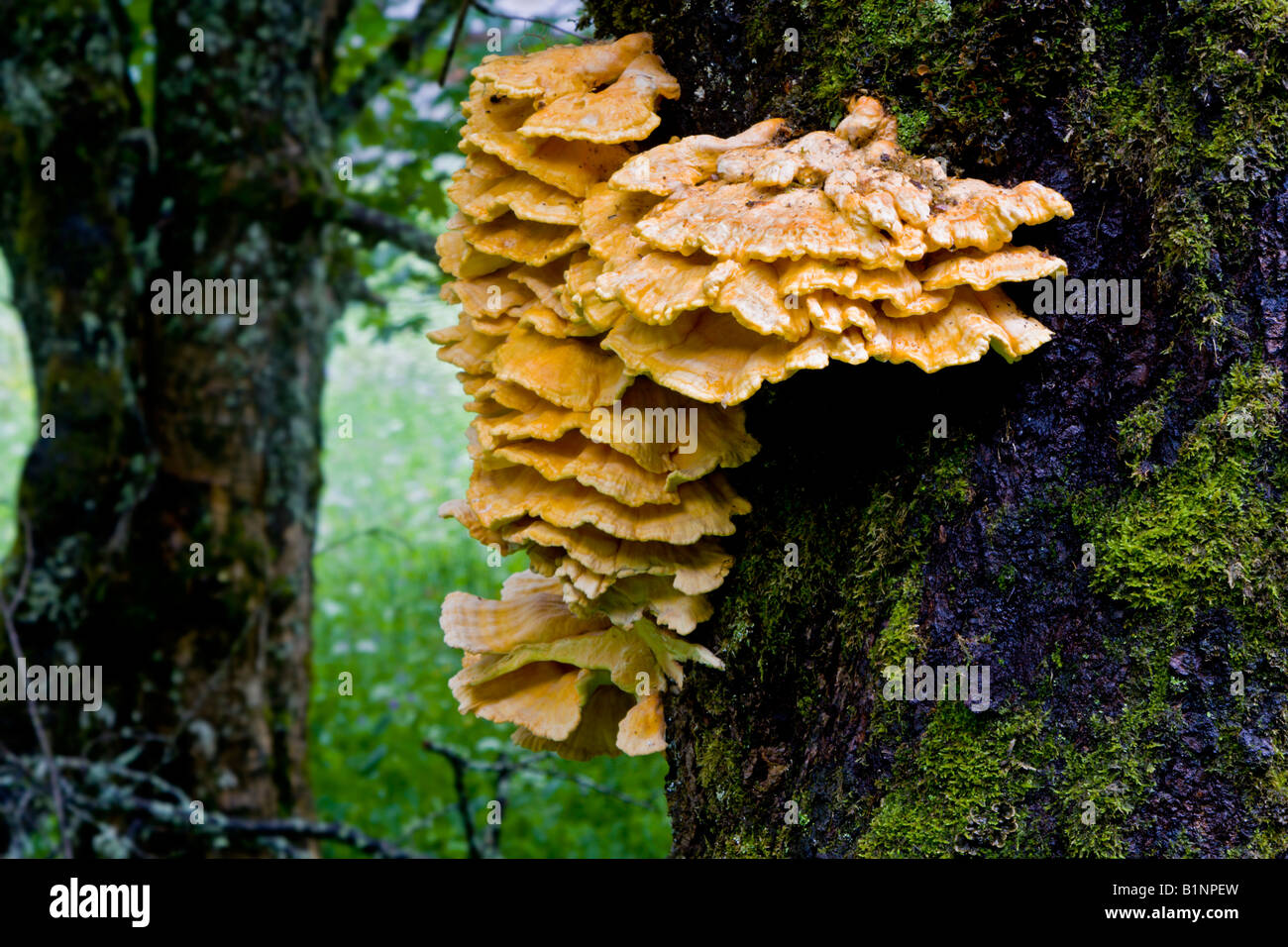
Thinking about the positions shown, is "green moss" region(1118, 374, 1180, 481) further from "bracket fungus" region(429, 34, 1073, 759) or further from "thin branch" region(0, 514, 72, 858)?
"thin branch" region(0, 514, 72, 858)

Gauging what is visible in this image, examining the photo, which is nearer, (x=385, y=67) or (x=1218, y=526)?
(x=1218, y=526)

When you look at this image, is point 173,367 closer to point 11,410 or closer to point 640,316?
point 640,316

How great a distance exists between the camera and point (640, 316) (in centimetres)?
178

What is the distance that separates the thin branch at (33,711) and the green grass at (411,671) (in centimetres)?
137

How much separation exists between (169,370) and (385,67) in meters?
1.99

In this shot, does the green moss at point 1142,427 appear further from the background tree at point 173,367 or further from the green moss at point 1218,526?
the background tree at point 173,367

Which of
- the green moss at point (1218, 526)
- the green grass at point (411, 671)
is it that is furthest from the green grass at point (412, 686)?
the green moss at point (1218, 526)

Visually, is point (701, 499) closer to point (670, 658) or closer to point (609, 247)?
point (670, 658)

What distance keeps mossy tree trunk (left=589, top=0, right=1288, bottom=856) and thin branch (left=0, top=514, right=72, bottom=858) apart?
2.92 meters

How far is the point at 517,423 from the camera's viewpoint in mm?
2121

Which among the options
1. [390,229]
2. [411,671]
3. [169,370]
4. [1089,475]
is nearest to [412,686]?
[411,671]

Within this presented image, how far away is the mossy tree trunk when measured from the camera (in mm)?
1805

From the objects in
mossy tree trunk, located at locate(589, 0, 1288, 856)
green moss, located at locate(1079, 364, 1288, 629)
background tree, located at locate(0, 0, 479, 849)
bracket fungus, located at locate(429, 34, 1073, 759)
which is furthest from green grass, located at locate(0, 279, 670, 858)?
green moss, located at locate(1079, 364, 1288, 629)

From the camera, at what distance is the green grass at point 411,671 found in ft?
19.1
